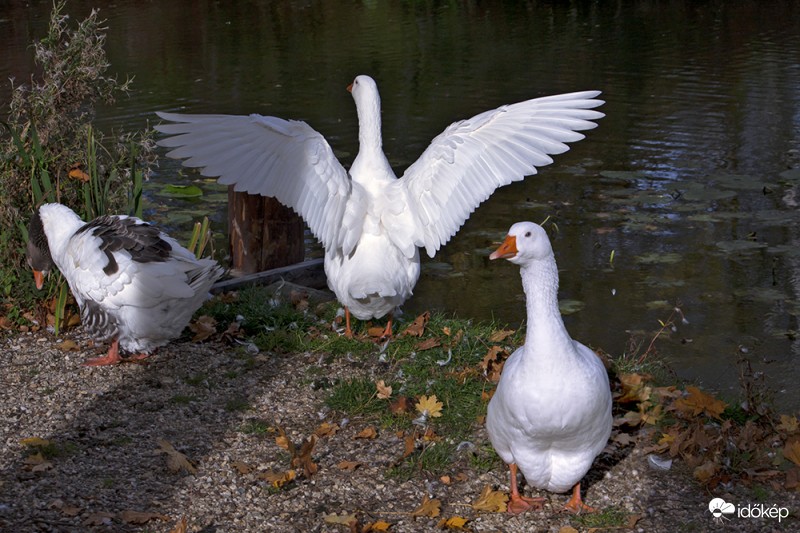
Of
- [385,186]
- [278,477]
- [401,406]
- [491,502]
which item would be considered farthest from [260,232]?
[491,502]

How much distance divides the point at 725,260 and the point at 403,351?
305 cm

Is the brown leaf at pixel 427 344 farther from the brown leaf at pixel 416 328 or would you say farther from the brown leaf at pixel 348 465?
the brown leaf at pixel 348 465

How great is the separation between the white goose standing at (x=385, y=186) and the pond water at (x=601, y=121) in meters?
1.46

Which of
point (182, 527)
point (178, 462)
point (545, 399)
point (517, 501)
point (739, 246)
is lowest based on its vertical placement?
point (739, 246)

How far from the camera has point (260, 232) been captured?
6.36 m

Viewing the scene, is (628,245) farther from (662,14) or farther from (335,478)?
(662,14)

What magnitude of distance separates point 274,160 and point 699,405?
246 centimetres

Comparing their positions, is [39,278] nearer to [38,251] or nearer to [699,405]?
[38,251]

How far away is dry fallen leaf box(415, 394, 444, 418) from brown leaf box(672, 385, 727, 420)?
1096mm

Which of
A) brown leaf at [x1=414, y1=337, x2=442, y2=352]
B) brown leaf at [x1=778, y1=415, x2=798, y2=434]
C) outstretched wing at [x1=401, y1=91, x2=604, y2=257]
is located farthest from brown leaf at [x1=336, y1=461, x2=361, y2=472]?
brown leaf at [x1=778, y1=415, x2=798, y2=434]

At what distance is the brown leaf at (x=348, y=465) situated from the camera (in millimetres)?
4105

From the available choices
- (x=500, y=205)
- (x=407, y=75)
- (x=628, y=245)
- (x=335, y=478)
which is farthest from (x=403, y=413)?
(x=407, y=75)

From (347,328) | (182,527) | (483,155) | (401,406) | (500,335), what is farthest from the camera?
(347,328)

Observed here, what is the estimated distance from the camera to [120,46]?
17094 mm
